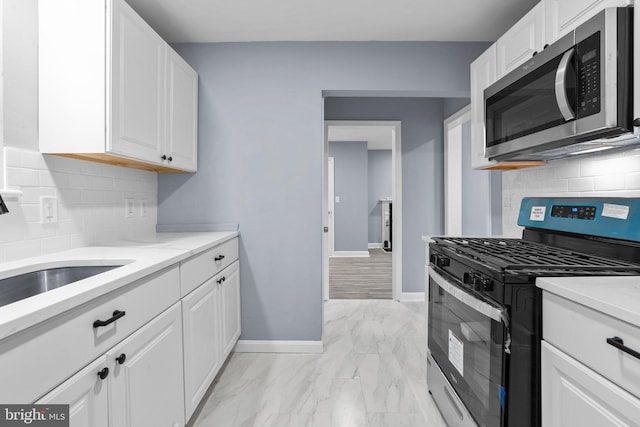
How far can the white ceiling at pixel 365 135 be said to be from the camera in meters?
5.59

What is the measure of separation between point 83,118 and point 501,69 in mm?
2191

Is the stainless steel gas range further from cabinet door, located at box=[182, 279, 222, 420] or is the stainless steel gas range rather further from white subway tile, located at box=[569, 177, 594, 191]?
cabinet door, located at box=[182, 279, 222, 420]

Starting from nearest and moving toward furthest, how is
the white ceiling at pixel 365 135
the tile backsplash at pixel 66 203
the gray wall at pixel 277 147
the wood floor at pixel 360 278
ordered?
A: the tile backsplash at pixel 66 203, the gray wall at pixel 277 147, the wood floor at pixel 360 278, the white ceiling at pixel 365 135

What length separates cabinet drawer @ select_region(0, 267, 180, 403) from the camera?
0.67m

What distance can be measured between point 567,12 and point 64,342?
84.9 inches

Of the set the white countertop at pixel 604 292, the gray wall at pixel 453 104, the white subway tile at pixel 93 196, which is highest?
the gray wall at pixel 453 104

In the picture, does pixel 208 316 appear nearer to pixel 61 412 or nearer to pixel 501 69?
pixel 61 412

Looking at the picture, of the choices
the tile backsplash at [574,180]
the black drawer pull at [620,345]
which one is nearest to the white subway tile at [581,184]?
the tile backsplash at [574,180]

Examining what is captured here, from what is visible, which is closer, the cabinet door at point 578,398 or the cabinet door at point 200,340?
the cabinet door at point 578,398

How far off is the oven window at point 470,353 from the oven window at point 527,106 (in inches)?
34.3

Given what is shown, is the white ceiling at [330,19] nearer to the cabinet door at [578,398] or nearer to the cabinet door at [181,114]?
the cabinet door at [181,114]

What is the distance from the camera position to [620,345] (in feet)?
2.56

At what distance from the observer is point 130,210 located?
2148 millimetres

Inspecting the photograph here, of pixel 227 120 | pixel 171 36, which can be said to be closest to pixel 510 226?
pixel 227 120
